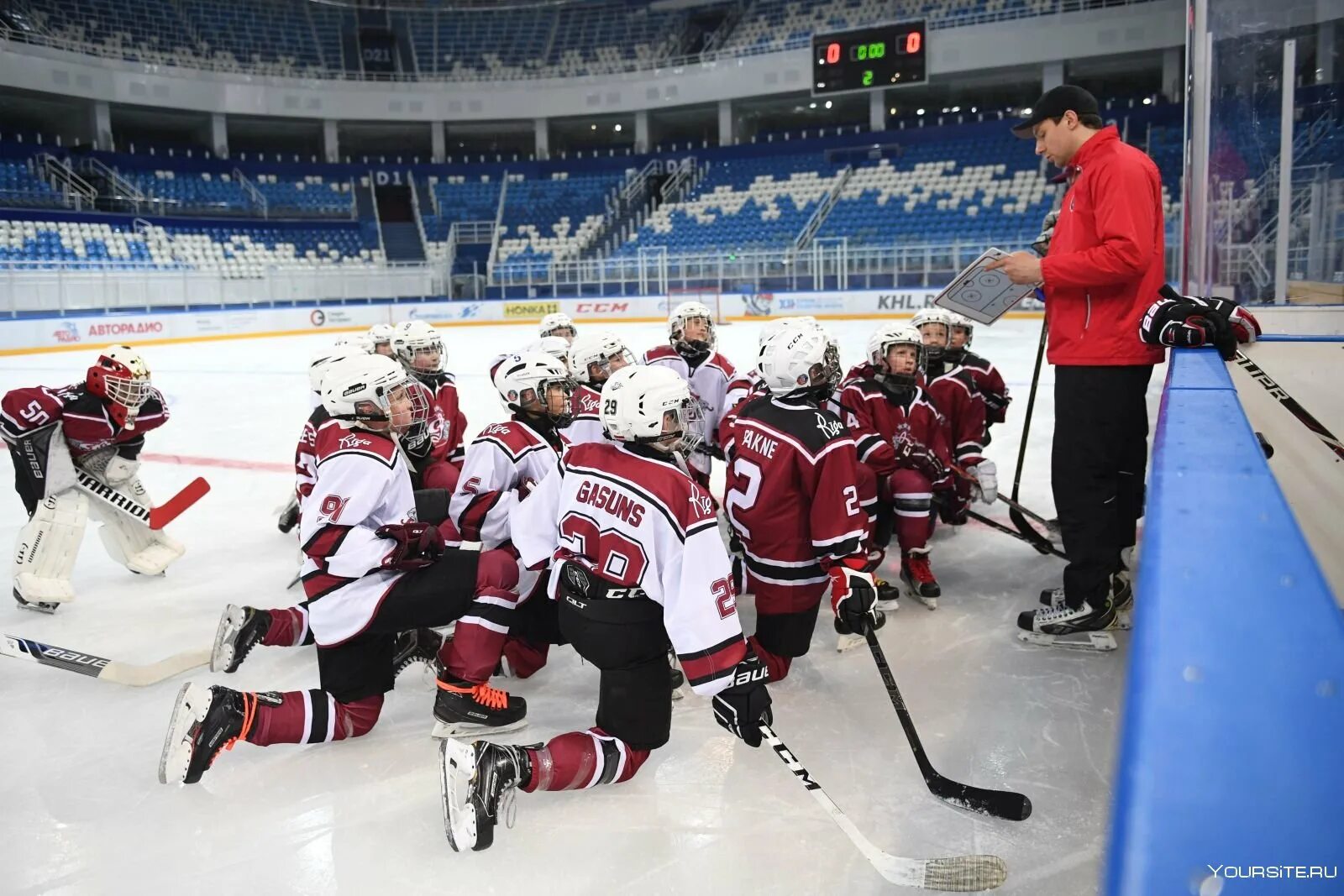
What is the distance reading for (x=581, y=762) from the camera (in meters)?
2.26

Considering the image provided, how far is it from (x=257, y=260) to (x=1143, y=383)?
23.3 m

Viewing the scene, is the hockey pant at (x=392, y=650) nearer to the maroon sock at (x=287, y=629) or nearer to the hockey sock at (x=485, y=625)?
the hockey sock at (x=485, y=625)

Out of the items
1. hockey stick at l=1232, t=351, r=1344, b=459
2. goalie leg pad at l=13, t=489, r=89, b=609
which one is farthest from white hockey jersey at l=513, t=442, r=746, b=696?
goalie leg pad at l=13, t=489, r=89, b=609

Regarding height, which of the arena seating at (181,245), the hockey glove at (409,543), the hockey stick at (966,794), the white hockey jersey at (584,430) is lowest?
the hockey stick at (966,794)

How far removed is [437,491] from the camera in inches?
123

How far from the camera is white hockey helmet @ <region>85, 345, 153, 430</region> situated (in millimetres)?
3762

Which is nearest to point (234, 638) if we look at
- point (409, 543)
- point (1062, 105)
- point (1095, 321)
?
point (409, 543)

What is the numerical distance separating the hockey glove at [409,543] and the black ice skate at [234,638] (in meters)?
0.65

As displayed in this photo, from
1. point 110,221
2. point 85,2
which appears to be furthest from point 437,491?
point 85,2

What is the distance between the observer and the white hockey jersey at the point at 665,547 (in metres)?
2.15

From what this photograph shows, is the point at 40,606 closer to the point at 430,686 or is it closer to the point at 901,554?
the point at 430,686

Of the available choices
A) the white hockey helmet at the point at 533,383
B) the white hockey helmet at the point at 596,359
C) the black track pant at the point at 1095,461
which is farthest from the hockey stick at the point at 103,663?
the black track pant at the point at 1095,461

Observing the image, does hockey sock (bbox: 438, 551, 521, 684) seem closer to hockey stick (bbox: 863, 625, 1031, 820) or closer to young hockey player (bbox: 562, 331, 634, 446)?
hockey stick (bbox: 863, 625, 1031, 820)

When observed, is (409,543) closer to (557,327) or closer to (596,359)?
(596,359)
